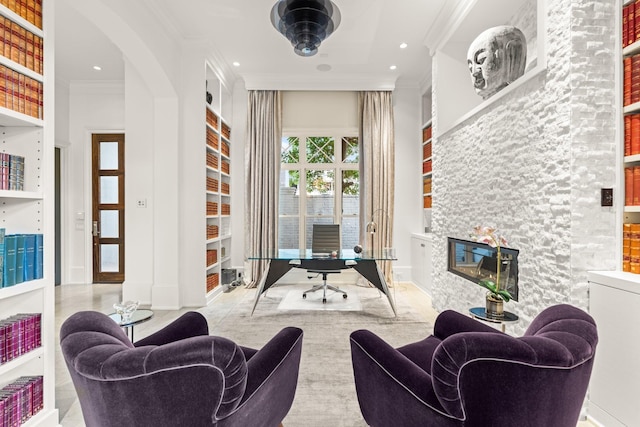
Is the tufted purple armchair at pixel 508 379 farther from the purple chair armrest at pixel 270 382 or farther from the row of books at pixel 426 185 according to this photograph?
the row of books at pixel 426 185

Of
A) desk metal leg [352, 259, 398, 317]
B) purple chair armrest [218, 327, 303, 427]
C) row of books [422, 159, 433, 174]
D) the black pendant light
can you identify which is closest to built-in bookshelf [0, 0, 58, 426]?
purple chair armrest [218, 327, 303, 427]

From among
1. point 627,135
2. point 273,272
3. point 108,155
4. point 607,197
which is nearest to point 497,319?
point 607,197

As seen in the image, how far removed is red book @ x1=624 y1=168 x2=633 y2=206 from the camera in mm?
1771

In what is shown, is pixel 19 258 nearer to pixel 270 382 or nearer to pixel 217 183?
pixel 270 382

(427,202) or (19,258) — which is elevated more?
(427,202)

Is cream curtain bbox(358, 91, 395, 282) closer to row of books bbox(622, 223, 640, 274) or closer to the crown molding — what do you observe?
the crown molding

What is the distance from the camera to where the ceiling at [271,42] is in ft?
11.0

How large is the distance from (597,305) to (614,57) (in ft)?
4.63

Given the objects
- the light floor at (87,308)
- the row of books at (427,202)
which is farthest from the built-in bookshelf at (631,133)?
the row of books at (427,202)

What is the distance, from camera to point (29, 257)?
1.68 meters

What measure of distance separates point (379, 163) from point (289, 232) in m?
1.95

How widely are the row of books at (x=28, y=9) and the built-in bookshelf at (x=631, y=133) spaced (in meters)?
3.26

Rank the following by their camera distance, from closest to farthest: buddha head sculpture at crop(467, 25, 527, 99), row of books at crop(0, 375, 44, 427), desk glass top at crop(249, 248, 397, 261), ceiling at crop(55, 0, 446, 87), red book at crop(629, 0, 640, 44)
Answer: row of books at crop(0, 375, 44, 427)
red book at crop(629, 0, 640, 44)
buddha head sculpture at crop(467, 25, 527, 99)
ceiling at crop(55, 0, 446, 87)
desk glass top at crop(249, 248, 397, 261)

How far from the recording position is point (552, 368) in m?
1.01
